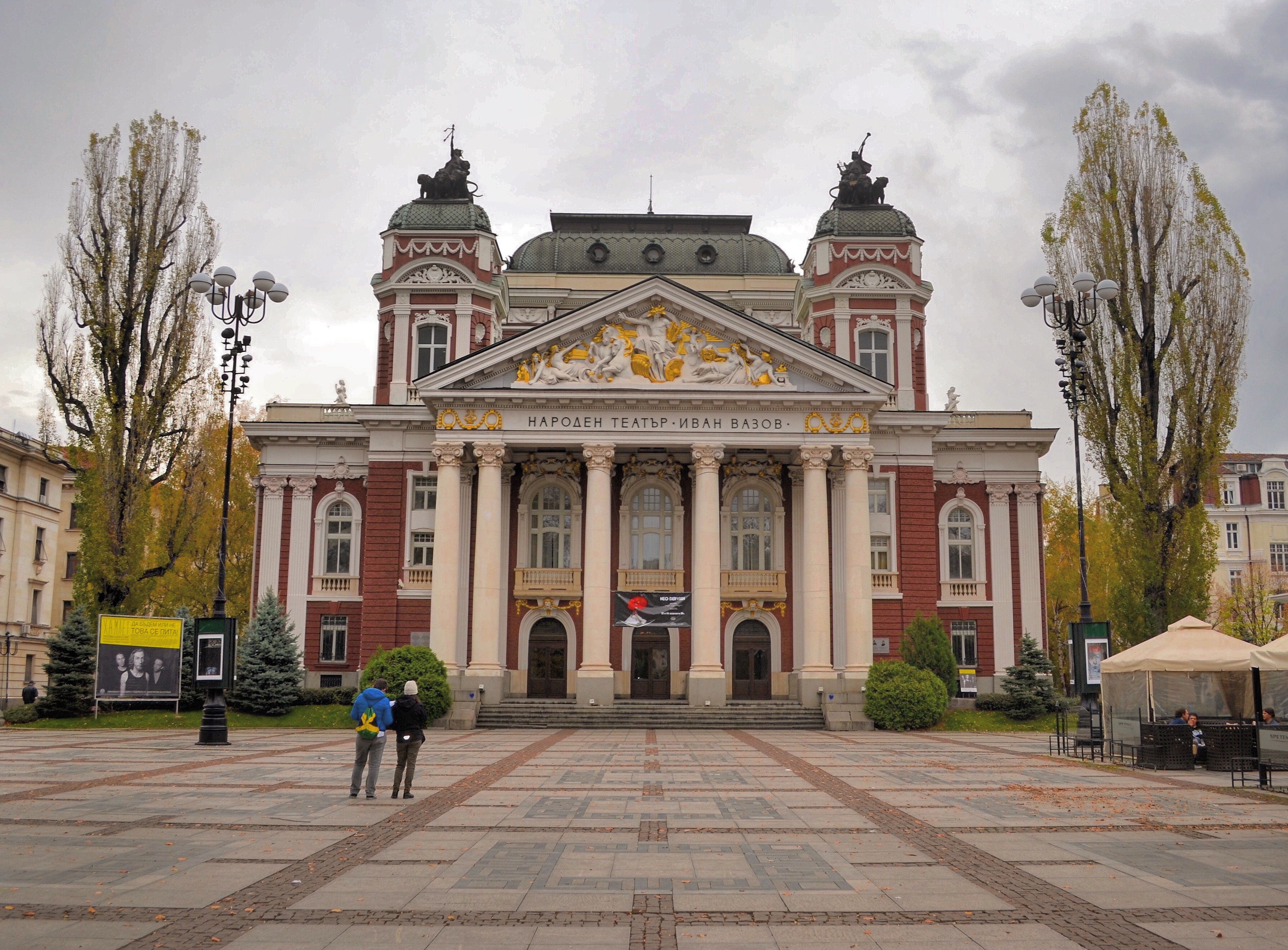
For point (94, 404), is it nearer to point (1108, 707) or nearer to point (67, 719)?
point (67, 719)

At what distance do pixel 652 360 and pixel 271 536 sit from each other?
61.4 feet

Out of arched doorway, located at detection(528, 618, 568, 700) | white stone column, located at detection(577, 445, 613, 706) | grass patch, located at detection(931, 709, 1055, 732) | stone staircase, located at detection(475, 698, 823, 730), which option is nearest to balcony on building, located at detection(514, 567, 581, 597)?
arched doorway, located at detection(528, 618, 568, 700)

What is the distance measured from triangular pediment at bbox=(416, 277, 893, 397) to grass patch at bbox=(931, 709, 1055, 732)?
12.4 metres

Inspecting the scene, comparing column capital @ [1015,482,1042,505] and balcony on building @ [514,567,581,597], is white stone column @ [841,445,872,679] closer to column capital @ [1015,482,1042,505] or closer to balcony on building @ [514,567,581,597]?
column capital @ [1015,482,1042,505]

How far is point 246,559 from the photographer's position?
202 feet

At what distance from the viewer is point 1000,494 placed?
49469 mm

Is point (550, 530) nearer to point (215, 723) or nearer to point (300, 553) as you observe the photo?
point (300, 553)

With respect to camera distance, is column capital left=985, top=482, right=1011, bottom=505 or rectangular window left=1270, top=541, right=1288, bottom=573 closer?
column capital left=985, top=482, right=1011, bottom=505

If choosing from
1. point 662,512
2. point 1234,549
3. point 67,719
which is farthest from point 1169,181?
point 1234,549

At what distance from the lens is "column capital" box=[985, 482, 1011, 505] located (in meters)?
49.4

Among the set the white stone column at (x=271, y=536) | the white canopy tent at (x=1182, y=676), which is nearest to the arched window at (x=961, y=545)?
the white canopy tent at (x=1182, y=676)

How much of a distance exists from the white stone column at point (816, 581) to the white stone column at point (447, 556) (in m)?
13.2

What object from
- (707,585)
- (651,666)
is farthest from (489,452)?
(651,666)

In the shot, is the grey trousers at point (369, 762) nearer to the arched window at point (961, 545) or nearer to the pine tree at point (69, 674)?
the pine tree at point (69, 674)
